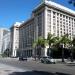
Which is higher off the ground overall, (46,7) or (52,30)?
(46,7)

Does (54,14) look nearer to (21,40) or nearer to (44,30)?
(44,30)

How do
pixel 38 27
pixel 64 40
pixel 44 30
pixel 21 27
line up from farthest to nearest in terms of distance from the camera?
pixel 21 27, pixel 38 27, pixel 44 30, pixel 64 40

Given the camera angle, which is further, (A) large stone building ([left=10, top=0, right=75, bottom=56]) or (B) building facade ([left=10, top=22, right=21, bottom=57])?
(B) building facade ([left=10, top=22, right=21, bottom=57])

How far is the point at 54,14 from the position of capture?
134375 mm

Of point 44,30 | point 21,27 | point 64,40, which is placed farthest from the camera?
point 21,27

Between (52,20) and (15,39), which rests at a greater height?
(52,20)

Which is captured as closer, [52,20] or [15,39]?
[52,20]

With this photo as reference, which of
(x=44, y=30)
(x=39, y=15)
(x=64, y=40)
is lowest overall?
(x=64, y=40)

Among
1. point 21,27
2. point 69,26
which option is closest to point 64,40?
point 69,26

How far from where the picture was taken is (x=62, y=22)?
138 metres

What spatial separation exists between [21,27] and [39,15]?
51455 mm

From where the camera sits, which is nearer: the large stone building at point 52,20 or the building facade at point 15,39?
the large stone building at point 52,20

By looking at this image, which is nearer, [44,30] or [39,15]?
[44,30]

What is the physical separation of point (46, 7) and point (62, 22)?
51.1ft
